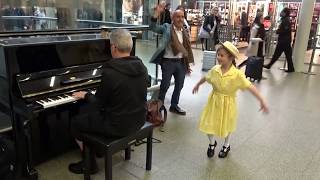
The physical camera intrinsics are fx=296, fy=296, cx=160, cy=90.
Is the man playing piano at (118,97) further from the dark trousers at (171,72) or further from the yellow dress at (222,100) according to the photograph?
the dark trousers at (171,72)

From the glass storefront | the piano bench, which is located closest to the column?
the glass storefront

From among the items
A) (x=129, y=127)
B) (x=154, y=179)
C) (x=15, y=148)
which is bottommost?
(x=154, y=179)

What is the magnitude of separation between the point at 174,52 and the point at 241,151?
1.48 metres

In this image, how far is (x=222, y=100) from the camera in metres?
2.80

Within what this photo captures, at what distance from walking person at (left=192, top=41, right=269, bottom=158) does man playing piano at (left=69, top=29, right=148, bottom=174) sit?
82 cm

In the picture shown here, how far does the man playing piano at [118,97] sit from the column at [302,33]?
6307mm

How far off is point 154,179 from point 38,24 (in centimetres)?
367

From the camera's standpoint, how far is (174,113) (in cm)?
422

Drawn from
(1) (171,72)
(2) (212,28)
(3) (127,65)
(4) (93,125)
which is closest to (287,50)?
(2) (212,28)

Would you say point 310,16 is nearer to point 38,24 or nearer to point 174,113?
point 174,113

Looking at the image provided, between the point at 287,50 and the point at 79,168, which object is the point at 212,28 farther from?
the point at 79,168

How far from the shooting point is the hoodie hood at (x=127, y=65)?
210 cm

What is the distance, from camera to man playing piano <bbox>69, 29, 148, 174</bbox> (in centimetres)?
210

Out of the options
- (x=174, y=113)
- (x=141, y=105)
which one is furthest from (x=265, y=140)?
(x=141, y=105)
